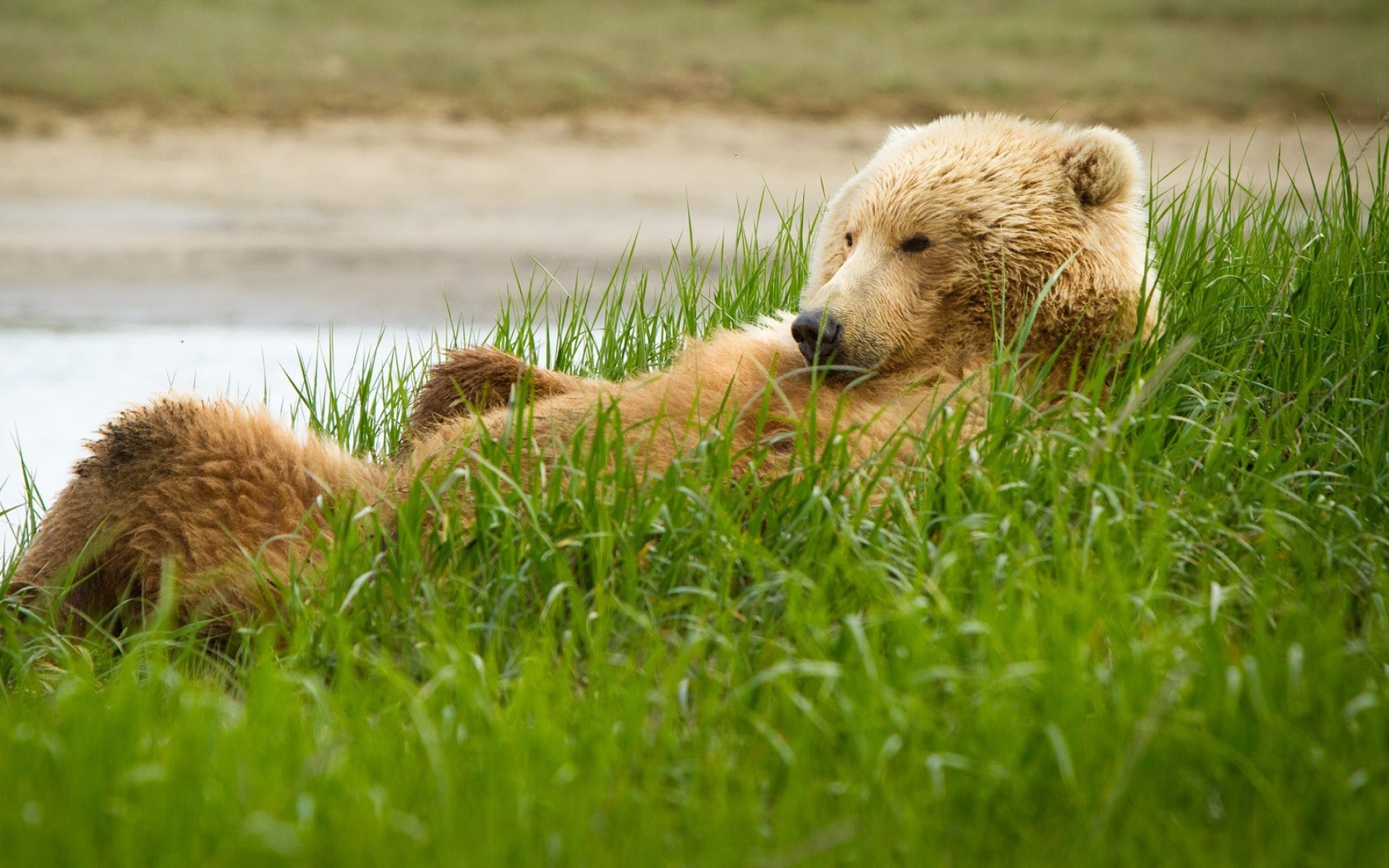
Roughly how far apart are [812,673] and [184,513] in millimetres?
1491

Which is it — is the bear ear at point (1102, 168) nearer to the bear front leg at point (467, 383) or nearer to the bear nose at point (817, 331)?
the bear nose at point (817, 331)

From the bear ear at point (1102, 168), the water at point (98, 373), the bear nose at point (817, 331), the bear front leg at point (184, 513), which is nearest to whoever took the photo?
the bear front leg at point (184, 513)

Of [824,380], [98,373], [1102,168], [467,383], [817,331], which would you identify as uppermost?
[1102,168]

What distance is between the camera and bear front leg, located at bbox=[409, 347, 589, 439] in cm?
363

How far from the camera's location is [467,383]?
12.0 ft

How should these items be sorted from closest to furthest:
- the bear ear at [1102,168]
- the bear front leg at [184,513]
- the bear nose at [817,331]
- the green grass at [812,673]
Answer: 1. the green grass at [812,673]
2. the bear front leg at [184,513]
3. the bear nose at [817,331]
4. the bear ear at [1102,168]

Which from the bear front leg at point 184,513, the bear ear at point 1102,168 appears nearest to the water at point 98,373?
the bear front leg at point 184,513

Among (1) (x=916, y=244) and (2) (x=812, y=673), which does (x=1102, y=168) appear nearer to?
(1) (x=916, y=244)

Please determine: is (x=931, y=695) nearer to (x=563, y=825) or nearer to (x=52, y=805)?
(x=563, y=825)

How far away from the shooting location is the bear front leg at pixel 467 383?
363 centimetres

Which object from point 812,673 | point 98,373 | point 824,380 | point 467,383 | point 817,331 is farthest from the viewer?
point 98,373

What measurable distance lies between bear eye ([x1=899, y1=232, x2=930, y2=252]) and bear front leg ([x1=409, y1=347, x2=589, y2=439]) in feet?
3.28

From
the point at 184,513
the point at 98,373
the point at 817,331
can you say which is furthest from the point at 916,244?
the point at 98,373

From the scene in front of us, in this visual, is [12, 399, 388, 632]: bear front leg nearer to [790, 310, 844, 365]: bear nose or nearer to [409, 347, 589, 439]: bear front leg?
[409, 347, 589, 439]: bear front leg
